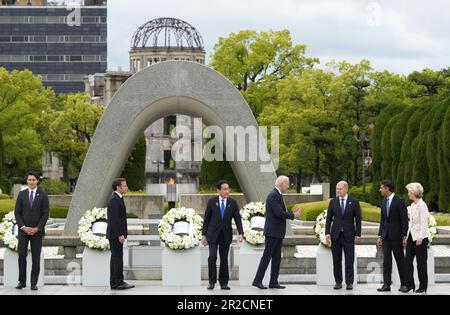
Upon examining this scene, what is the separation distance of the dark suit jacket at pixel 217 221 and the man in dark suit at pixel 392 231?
2335 millimetres

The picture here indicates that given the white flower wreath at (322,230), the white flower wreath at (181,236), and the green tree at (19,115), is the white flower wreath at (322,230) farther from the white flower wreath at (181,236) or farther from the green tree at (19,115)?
the green tree at (19,115)

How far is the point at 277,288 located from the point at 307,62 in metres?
47.9

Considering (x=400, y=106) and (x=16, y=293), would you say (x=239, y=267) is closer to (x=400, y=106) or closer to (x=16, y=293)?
(x=16, y=293)

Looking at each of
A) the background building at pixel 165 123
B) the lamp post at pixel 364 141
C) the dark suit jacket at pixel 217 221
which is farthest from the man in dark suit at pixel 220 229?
the background building at pixel 165 123

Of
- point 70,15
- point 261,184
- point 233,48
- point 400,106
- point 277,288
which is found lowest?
point 277,288

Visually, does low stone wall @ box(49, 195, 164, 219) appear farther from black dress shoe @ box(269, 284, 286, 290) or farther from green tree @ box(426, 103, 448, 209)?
black dress shoe @ box(269, 284, 286, 290)

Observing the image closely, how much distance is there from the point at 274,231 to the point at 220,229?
874mm

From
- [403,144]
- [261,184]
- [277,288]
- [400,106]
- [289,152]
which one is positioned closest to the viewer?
[277,288]

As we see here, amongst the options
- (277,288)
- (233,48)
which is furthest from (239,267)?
(233,48)

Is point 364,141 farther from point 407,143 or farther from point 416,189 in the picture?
point 416,189

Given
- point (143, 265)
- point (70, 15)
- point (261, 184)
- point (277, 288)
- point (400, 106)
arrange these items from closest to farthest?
1. point (277, 288)
2. point (143, 265)
3. point (261, 184)
4. point (400, 106)
5. point (70, 15)

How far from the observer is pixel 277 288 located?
1642cm

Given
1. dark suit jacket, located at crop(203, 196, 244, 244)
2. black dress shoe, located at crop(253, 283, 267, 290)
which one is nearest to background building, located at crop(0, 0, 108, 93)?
dark suit jacket, located at crop(203, 196, 244, 244)
